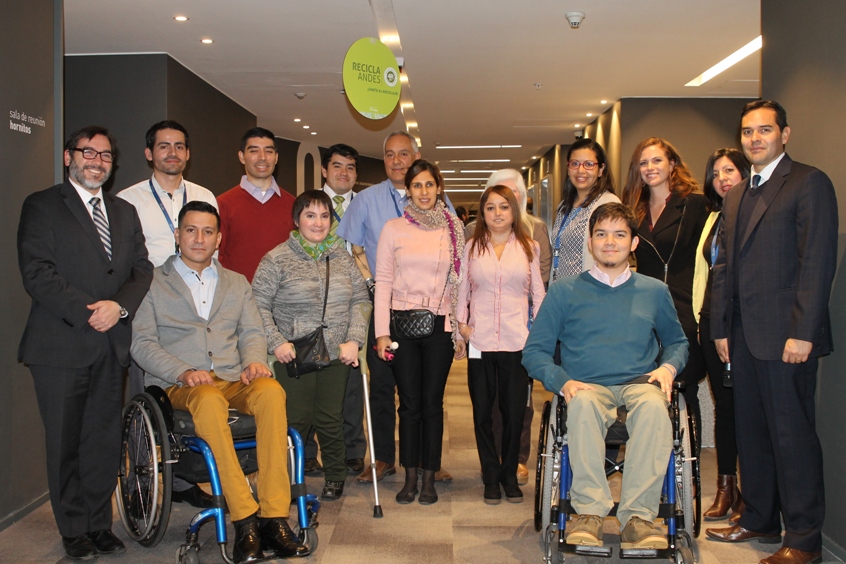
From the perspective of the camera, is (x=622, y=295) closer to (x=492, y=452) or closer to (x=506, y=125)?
(x=492, y=452)

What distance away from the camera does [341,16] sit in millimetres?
6008

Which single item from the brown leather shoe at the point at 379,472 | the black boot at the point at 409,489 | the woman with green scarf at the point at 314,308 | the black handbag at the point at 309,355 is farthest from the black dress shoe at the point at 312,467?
the black handbag at the point at 309,355

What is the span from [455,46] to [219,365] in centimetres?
459

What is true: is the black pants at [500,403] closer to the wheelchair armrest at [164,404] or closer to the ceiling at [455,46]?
the wheelchair armrest at [164,404]

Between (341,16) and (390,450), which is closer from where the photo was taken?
(390,450)

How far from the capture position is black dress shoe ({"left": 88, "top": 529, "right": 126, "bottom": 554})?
3178 mm

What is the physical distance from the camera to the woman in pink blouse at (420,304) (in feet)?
12.3

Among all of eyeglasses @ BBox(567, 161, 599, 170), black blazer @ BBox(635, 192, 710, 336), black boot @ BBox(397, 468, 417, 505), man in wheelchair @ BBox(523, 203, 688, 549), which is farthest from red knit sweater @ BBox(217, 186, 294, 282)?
black blazer @ BBox(635, 192, 710, 336)

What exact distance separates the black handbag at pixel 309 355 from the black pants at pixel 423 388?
39 cm

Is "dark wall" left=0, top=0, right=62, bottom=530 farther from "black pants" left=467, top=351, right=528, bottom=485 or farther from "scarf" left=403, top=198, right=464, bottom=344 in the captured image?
"black pants" left=467, top=351, right=528, bottom=485

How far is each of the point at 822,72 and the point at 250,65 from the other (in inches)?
230

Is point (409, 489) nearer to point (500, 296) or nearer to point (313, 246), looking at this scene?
point (500, 296)

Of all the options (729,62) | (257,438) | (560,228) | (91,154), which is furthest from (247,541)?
(729,62)

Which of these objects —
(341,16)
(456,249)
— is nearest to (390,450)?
(456,249)
